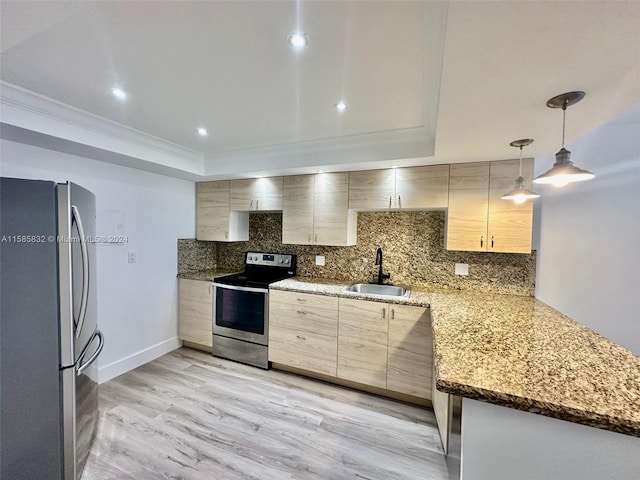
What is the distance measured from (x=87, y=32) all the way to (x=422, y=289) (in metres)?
2.96

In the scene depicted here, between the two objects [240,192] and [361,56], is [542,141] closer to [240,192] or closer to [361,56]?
[361,56]

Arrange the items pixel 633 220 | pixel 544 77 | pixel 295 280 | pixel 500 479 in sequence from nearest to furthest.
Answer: pixel 500 479 < pixel 544 77 < pixel 633 220 < pixel 295 280

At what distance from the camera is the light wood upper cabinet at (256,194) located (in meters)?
3.09

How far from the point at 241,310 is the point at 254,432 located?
1.27 m

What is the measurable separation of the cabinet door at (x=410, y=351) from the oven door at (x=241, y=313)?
135 centimetres

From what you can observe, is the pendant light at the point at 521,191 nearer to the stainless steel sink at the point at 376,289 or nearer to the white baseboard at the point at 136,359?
the stainless steel sink at the point at 376,289

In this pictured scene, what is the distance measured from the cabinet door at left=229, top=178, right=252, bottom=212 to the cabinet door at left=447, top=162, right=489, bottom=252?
222 centimetres

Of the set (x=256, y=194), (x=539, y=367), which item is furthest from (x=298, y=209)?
(x=539, y=367)

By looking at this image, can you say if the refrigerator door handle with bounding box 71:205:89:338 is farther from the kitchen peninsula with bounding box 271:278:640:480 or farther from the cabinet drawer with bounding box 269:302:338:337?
the kitchen peninsula with bounding box 271:278:640:480

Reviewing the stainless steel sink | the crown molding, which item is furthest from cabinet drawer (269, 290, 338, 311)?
the crown molding

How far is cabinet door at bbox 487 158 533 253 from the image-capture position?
2203mm

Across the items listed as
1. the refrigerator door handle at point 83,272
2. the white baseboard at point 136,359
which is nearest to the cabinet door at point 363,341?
the refrigerator door handle at point 83,272

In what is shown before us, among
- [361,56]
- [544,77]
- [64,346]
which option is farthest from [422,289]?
[64,346]

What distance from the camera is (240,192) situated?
3.26 metres
